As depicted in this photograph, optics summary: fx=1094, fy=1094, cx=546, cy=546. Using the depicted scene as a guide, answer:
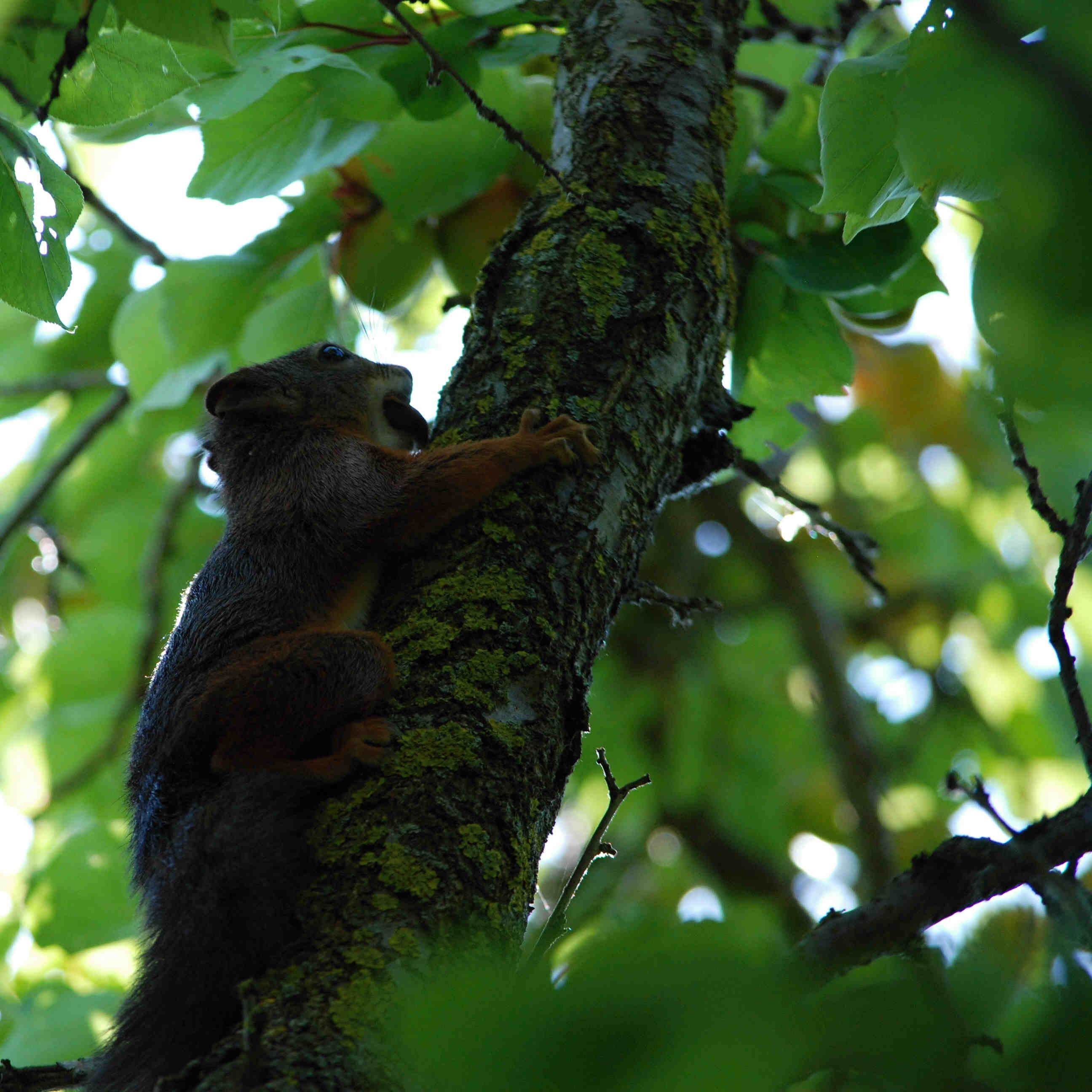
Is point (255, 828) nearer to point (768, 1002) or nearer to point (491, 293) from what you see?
point (491, 293)

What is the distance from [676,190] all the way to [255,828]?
4.89 feet

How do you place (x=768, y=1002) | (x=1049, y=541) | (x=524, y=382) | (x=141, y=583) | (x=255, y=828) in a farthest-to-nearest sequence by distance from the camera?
(x=1049, y=541)
(x=141, y=583)
(x=524, y=382)
(x=255, y=828)
(x=768, y=1002)

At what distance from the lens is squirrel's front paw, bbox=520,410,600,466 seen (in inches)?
78.3

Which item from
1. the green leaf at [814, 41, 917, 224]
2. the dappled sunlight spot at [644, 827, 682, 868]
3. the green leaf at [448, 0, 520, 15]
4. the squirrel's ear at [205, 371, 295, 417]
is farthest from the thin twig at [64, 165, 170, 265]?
the dappled sunlight spot at [644, 827, 682, 868]

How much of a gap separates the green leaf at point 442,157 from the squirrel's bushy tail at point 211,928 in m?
1.48

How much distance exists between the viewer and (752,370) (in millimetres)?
2693

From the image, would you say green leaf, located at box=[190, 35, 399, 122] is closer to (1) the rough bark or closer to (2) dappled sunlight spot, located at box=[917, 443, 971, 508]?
(1) the rough bark

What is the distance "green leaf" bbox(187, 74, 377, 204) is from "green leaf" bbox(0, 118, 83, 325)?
0.84 m

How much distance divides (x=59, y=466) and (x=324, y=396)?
1.01 metres

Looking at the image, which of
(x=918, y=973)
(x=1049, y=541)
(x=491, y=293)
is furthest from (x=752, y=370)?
(x=1049, y=541)

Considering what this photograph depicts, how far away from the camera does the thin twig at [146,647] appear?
4.16 metres

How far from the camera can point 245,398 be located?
340cm

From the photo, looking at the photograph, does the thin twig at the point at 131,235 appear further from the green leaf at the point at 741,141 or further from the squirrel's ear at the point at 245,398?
the green leaf at the point at 741,141

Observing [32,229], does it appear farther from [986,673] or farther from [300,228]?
[986,673]
